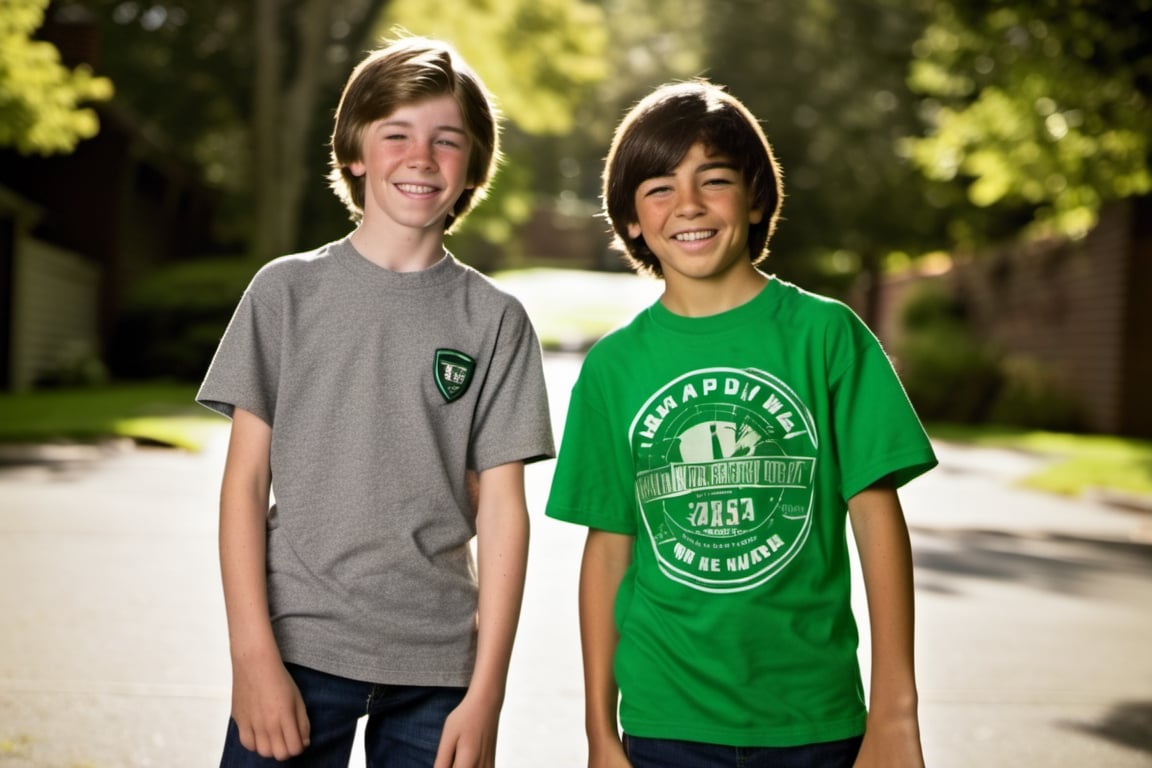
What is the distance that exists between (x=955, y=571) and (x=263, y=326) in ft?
23.7

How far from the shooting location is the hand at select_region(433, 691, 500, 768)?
2.35 meters

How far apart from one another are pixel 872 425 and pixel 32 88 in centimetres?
1344

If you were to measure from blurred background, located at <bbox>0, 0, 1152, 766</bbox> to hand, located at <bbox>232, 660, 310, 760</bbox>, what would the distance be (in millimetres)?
1670

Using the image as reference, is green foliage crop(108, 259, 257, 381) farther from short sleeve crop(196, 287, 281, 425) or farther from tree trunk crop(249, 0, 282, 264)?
short sleeve crop(196, 287, 281, 425)

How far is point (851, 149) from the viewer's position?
42312mm

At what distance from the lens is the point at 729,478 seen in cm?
241

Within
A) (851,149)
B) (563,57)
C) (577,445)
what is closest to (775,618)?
(577,445)

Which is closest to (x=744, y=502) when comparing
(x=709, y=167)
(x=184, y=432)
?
(x=709, y=167)

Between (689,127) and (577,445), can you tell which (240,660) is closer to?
(577,445)

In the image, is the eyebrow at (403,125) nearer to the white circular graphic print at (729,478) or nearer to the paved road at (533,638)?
the white circular graphic print at (729,478)

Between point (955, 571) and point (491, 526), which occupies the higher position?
point (491, 526)

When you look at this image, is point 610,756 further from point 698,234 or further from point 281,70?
point 281,70

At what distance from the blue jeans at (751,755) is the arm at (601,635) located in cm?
8

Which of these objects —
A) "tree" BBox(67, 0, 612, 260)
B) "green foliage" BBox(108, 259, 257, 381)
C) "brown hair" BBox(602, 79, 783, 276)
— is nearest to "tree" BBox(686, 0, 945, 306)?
"tree" BBox(67, 0, 612, 260)
